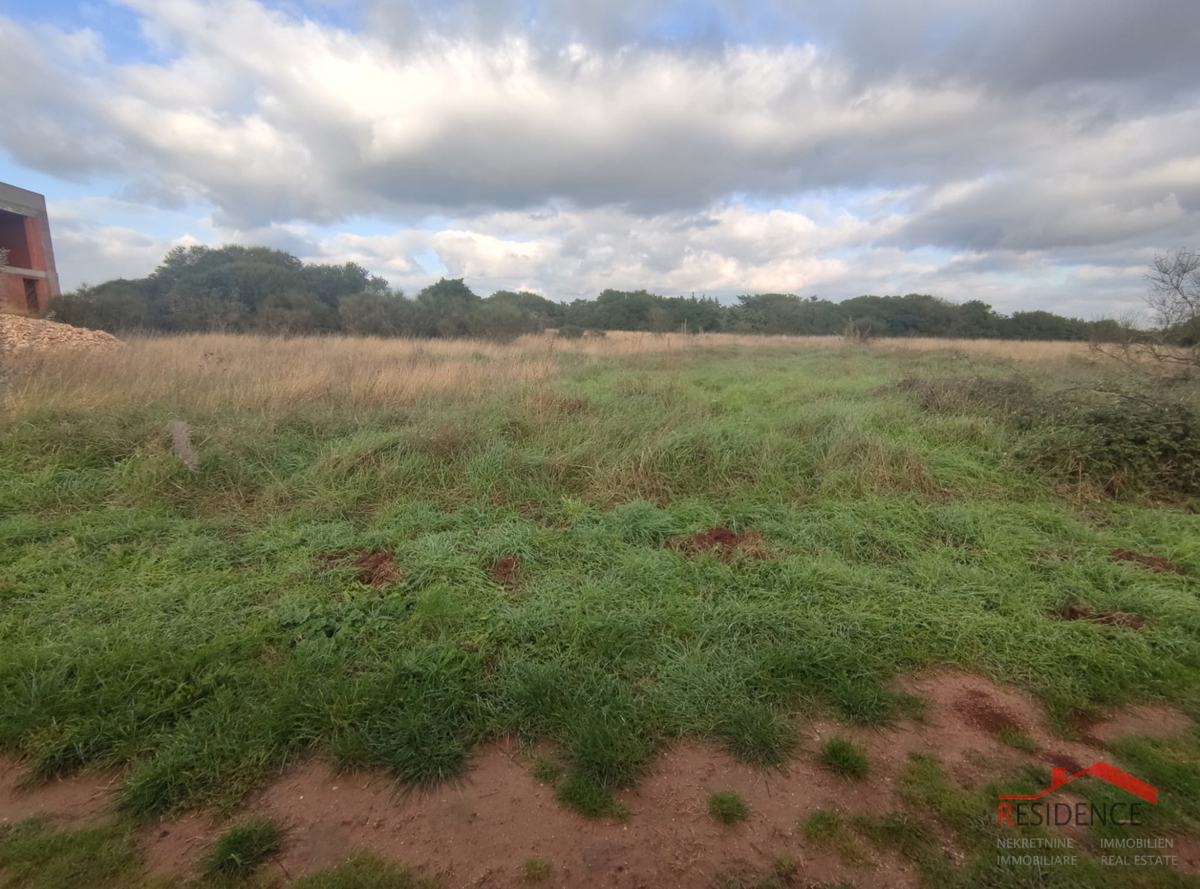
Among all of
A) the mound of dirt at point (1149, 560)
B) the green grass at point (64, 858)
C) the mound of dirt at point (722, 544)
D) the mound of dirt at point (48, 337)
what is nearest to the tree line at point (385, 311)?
the mound of dirt at point (48, 337)

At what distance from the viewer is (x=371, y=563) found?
3611 mm

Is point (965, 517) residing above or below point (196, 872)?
above

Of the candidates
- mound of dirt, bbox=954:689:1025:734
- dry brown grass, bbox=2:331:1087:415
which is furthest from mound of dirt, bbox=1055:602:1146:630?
dry brown grass, bbox=2:331:1087:415

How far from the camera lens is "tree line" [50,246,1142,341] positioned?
1911cm

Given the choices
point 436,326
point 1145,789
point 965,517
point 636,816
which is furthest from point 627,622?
point 436,326

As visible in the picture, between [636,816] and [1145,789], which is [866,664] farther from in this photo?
[636,816]

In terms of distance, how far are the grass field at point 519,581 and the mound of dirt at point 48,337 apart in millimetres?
3552

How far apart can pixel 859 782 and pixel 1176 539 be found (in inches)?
150

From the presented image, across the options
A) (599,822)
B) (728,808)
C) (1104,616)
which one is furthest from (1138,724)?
(599,822)

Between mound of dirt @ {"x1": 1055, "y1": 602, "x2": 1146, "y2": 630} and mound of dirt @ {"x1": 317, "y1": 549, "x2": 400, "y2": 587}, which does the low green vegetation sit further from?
mound of dirt @ {"x1": 1055, "y1": 602, "x2": 1146, "y2": 630}

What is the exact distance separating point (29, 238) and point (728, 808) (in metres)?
30.1

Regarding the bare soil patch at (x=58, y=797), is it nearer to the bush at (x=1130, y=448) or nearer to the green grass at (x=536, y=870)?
the green grass at (x=536, y=870)

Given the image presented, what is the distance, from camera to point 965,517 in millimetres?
4219

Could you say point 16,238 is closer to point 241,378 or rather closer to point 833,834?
point 241,378
